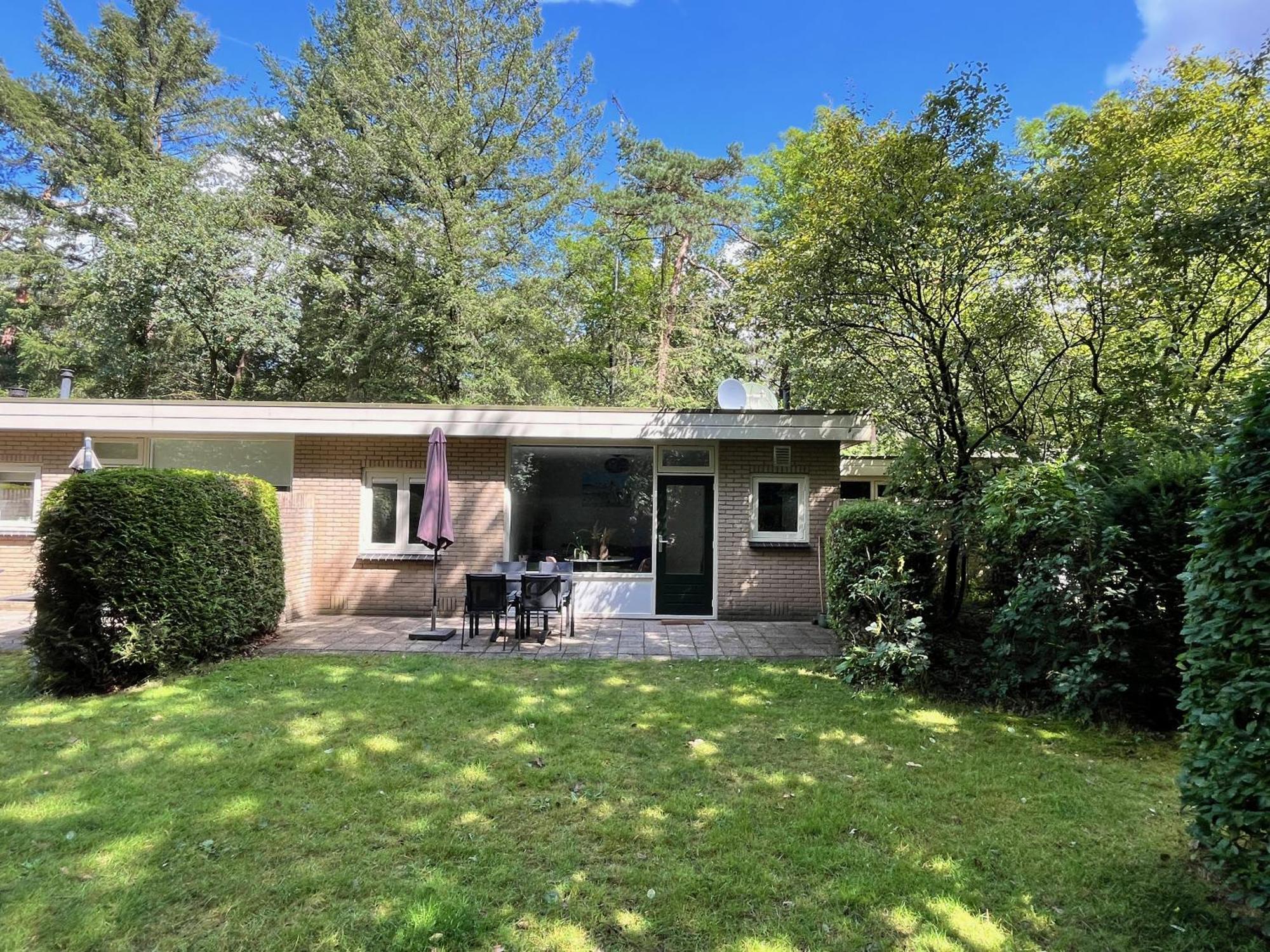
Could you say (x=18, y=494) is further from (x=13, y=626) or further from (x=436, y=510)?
(x=436, y=510)

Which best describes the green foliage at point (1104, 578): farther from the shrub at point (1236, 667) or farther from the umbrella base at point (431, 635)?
the umbrella base at point (431, 635)

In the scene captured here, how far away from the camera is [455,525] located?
930cm

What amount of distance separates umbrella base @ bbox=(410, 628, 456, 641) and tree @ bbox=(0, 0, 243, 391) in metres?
18.6

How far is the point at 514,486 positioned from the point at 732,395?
149 inches

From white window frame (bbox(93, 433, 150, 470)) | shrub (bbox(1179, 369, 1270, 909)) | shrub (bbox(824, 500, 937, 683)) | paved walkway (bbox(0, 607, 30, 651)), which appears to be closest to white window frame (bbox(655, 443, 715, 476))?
shrub (bbox(824, 500, 937, 683))

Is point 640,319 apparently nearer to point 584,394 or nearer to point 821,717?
point 584,394

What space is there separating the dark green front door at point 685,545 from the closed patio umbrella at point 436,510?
3.34 m

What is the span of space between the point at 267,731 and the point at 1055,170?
8446 mm

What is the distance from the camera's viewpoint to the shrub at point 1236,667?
225cm

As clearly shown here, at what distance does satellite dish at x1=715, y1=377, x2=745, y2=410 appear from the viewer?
380 inches

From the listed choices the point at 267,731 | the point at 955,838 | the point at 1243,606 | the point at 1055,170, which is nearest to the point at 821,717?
the point at 955,838

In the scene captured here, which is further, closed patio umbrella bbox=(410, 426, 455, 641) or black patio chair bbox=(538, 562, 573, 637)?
black patio chair bbox=(538, 562, 573, 637)

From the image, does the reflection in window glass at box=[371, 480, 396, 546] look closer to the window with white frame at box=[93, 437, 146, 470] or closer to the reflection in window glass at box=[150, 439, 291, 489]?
the reflection in window glass at box=[150, 439, 291, 489]

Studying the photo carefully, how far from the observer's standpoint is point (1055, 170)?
594 centimetres
